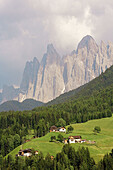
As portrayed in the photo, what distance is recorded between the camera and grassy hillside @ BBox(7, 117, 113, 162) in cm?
9756

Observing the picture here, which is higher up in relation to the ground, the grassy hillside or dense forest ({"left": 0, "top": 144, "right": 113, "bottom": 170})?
the grassy hillside

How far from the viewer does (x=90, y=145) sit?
106375 millimetres

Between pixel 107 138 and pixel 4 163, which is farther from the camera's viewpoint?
Result: pixel 107 138

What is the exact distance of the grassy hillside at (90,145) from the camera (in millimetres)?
97562

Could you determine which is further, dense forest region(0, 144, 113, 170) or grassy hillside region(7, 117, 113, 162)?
grassy hillside region(7, 117, 113, 162)

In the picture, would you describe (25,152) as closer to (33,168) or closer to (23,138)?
(33,168)

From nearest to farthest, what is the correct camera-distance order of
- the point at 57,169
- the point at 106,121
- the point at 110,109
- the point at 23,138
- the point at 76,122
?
the point at 57,169 < the point at 23,138 < the point at 106,121 < the point at 76,122 < the point at 110,109

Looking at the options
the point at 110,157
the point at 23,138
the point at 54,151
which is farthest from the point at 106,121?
the point at 110,157

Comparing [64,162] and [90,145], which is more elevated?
[90,145]

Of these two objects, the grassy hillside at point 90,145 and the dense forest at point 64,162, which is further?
the grassy hillside at point 90,145

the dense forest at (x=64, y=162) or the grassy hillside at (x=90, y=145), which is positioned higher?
the grassy hillside at (x=90, y=145)

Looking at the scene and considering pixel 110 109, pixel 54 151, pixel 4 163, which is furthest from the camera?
pixel 110 109

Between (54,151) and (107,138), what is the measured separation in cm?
3293

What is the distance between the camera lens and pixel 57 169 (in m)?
76.2
